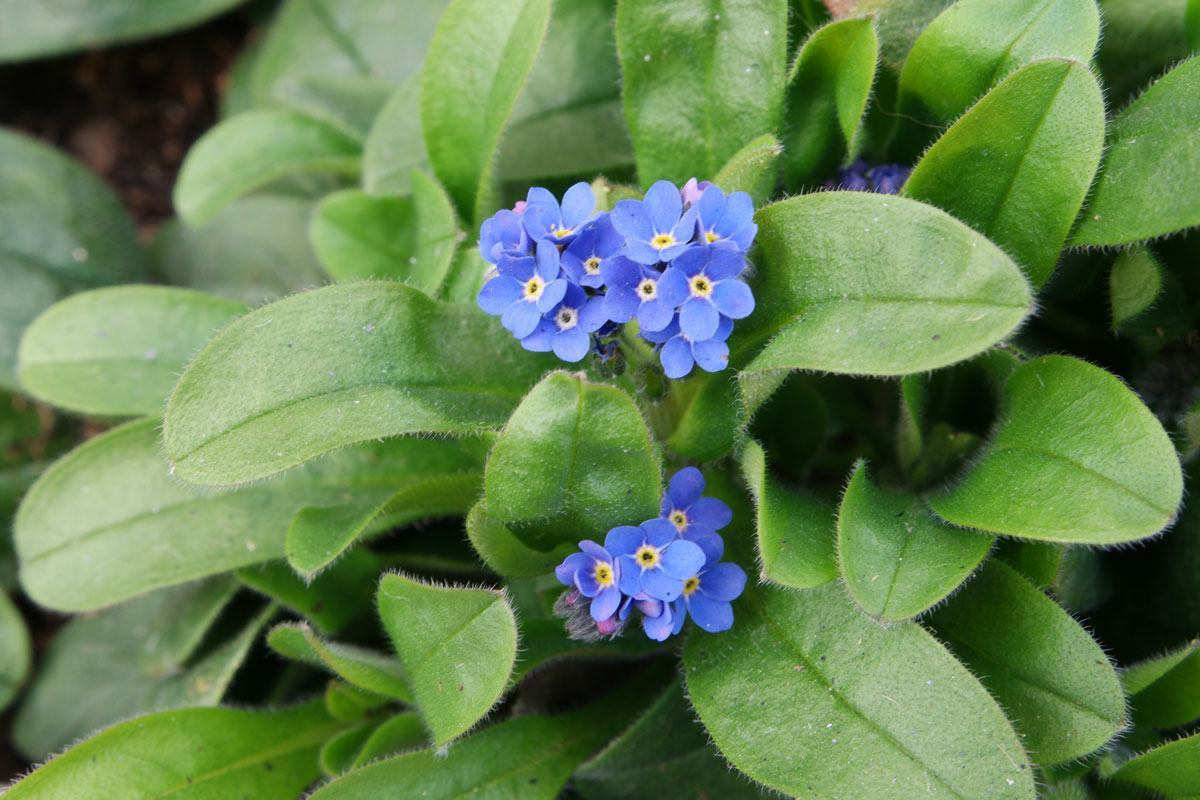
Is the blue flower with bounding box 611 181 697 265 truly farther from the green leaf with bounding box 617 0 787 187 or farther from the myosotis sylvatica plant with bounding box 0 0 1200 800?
the green leaf with bounding box 617 0 787 187

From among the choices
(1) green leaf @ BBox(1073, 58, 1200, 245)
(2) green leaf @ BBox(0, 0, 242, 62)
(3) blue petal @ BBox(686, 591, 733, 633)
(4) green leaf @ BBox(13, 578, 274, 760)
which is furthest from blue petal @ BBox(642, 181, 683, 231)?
(2) green leaf @ BBox(0, 0, 242, 62)

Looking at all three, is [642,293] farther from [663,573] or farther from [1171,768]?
[1171,768]

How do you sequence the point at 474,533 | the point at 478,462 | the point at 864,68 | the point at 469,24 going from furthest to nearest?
1. the point at 469,24
2. the point at 478,462
3. the point at 864,68
4. the point at 474,533

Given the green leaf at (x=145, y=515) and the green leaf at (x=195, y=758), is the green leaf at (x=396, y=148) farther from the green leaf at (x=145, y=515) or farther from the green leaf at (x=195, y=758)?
the green leaf at (x=195, y=758)

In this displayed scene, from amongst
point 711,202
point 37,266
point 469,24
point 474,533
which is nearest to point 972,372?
point 711,202

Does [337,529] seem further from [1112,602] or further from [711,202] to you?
[1112,602]

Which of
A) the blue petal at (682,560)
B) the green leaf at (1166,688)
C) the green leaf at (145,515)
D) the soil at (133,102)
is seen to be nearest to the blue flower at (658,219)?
the blue petal at (682,560)
